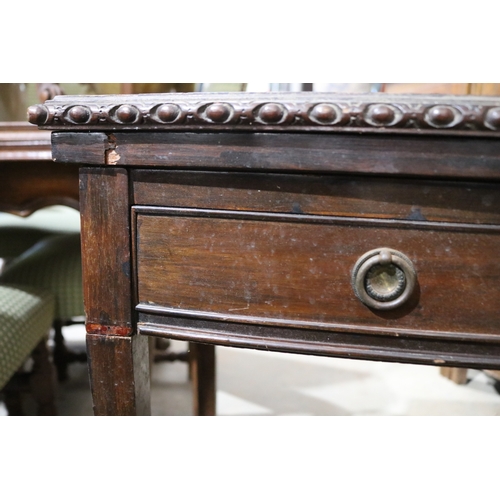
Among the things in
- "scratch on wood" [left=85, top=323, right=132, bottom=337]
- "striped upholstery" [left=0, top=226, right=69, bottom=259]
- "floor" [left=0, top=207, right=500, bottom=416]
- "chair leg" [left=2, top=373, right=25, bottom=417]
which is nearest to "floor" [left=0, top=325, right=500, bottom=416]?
"floor" [left=0, top=207, right=500, bottom=416]

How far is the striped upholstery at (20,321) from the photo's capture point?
648 mm

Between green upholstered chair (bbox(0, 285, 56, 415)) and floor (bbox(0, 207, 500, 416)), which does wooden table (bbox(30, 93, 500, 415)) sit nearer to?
green upholstered chair (bbox(0, 285, 56, 415))

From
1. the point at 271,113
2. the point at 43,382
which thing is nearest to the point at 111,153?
the point at 271,113

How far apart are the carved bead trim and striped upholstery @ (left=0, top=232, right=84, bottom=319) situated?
55 cm

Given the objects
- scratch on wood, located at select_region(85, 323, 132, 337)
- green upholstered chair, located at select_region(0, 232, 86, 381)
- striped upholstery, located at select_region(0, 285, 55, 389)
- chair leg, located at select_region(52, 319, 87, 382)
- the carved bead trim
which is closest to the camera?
the carved bead trim

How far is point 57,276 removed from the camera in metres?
0.89

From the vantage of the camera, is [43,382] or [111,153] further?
[43,382]

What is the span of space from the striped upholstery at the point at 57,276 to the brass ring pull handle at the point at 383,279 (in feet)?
2.23

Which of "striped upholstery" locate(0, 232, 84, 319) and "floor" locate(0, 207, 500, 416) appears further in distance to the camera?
"floor" locate(0, 207, 500, 416)

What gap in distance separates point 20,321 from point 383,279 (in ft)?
1.91

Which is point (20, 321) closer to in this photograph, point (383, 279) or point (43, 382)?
point (43, 382)

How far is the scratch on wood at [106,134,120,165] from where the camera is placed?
0.40 metres

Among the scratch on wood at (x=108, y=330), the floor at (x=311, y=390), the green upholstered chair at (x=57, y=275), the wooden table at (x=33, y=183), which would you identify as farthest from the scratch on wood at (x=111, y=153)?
the floor at (x=311, y=390)

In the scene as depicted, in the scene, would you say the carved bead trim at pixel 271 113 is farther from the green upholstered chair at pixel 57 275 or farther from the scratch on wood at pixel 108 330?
the green upholstered chair at pixel 57 275
